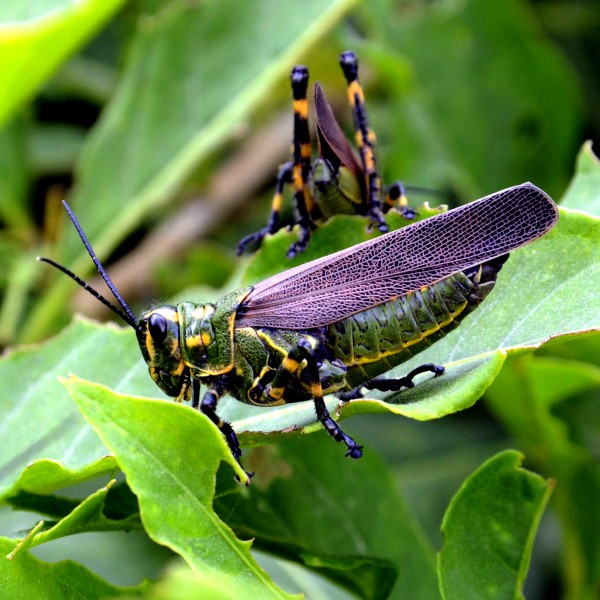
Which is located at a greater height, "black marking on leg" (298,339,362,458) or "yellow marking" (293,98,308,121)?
"yellow marking" (293,98,308,121)

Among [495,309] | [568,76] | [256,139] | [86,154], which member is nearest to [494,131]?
[568,76]

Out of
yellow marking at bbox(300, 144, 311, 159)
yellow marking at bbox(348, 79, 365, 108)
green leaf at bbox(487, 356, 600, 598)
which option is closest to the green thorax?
yellow marking at bbox(300, 144, 311, 159)

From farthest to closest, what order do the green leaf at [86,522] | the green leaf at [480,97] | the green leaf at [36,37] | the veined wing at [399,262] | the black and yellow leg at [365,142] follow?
the green leaf at [480,97] → the black and yellow leg at [365,142] → the green leaf at [36,37] → the veined wing at [399,262] → the green leaf at [86,522]

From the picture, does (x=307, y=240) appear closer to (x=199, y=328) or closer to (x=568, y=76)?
(x=199, y=328)

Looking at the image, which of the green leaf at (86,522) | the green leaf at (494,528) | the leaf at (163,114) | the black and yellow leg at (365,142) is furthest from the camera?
the leaf at (163,114)

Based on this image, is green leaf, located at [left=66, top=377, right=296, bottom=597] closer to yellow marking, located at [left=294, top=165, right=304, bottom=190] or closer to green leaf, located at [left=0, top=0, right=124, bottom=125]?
green leaf, located at [left=0, top=0, right=124, bottom=125]

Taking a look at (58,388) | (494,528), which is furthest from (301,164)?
(494,528)

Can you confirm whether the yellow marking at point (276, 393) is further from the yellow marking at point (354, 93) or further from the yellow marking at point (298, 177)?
the yellow marking at point (354, 93)

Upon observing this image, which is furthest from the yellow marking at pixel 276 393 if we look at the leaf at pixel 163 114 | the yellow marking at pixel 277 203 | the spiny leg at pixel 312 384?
the leaf at pixel 163 114
